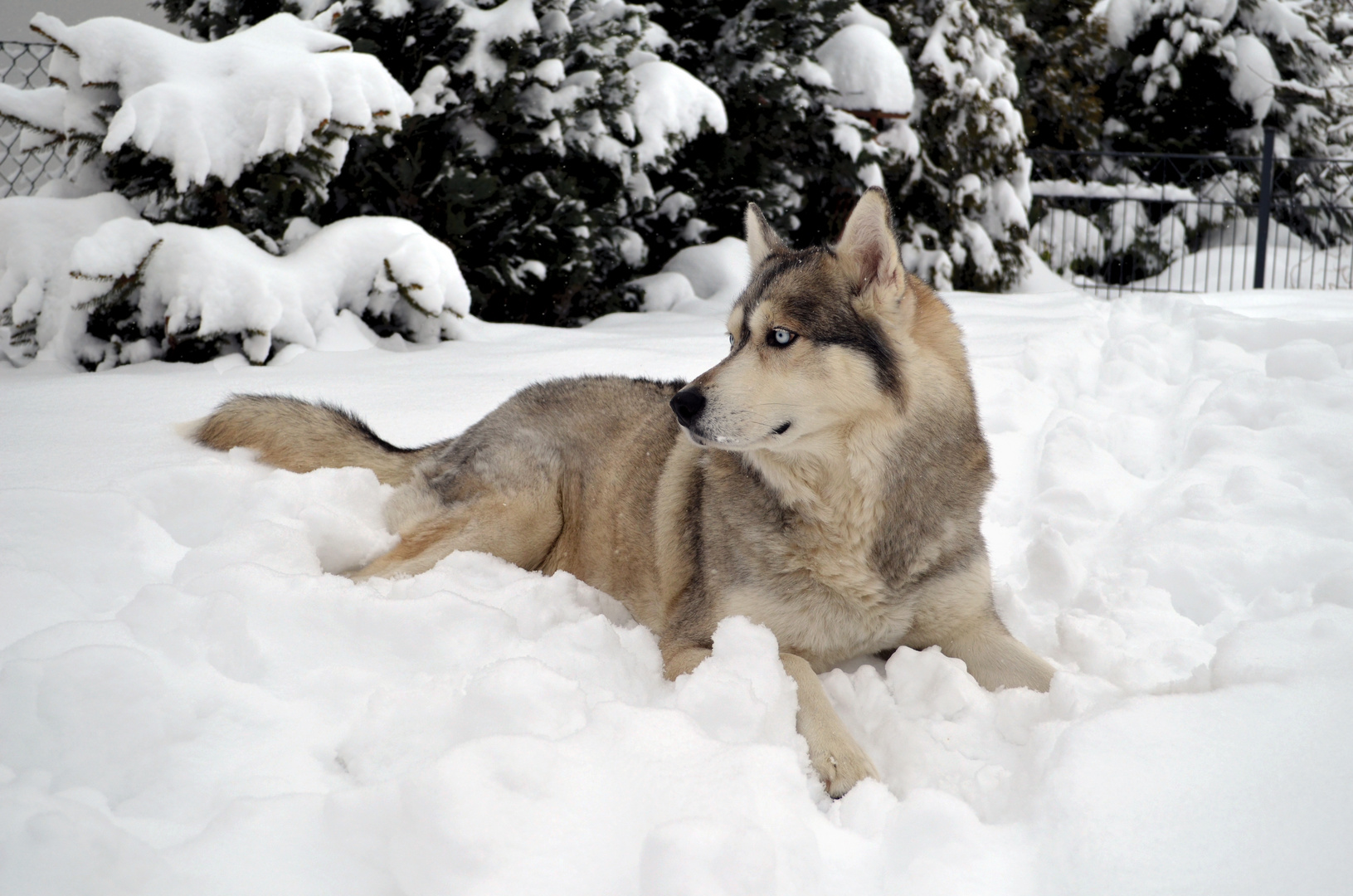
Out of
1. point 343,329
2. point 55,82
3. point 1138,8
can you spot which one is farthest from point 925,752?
point 1138,8

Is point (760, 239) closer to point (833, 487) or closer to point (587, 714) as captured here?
point (833, 487)

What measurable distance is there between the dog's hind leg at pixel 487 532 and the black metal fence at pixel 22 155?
5.78m

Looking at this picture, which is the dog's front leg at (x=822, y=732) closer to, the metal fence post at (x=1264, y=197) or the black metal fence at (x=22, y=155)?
the black metal fence at (x=22, y=155)

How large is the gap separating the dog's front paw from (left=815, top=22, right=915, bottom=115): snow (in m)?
8.58

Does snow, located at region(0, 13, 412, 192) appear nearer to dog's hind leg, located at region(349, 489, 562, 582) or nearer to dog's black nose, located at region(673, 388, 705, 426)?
dog's hind leg, located at region(349, 489, 562, 582)

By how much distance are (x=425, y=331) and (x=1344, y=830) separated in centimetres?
572

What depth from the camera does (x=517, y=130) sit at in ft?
24.0

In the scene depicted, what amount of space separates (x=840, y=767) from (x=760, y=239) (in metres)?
1.80

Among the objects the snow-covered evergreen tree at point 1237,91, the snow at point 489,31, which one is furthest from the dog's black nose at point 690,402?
the snow-covered evergreen tree at point 1237,91

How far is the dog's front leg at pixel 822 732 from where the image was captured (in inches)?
82.4

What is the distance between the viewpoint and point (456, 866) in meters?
1.51

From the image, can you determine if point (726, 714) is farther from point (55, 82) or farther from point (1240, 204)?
point (1240, 204)

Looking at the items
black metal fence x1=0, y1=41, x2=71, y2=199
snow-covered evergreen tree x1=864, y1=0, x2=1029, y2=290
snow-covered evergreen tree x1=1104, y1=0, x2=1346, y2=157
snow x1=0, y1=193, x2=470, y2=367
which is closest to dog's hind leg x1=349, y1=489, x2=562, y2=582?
snow x1=0, y1=193, x2=470, y2=367

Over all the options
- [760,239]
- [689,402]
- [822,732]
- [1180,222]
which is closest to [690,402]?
[689,402]
